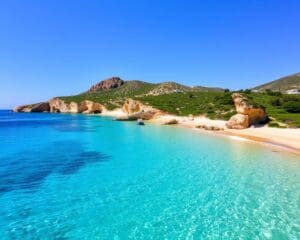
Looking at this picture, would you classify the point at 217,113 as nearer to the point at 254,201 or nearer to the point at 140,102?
the point at 140,102

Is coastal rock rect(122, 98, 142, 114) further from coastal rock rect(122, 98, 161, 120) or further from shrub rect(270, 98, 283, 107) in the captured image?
shrub rect(270, 98, 283, 107)

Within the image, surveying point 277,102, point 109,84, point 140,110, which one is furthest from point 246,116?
point 109,84

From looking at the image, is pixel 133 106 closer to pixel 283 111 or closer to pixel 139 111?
pixel 139 111

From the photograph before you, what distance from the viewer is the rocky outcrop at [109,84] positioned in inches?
7121

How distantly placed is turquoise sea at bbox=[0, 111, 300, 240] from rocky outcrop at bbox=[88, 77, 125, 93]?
159m

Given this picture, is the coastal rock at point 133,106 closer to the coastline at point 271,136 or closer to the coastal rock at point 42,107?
the coastline at point 271,136

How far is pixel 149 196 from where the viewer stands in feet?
44.8

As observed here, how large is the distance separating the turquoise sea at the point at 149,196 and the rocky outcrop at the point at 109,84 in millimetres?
159106

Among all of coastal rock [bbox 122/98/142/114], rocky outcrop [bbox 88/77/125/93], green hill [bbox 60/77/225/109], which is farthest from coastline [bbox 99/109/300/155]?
rocky outcrop [bbox 88/77/125/93]

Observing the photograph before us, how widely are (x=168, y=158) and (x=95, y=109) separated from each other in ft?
325

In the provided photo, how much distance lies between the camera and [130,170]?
18.7 meters

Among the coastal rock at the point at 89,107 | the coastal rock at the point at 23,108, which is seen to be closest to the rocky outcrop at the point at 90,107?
the coastal rock at the point at 89,107

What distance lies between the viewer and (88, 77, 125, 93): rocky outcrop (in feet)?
593

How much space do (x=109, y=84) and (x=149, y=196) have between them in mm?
171672
